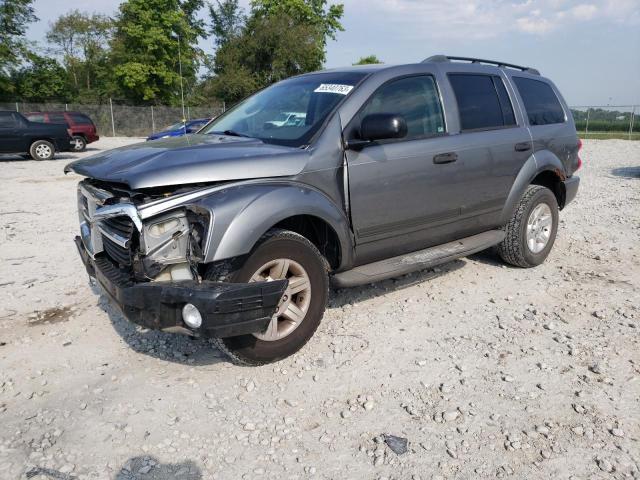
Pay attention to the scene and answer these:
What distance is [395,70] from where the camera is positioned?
13.2 ft

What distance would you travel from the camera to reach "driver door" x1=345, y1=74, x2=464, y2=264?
3719 millimetres

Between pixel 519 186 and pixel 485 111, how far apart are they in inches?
32.4

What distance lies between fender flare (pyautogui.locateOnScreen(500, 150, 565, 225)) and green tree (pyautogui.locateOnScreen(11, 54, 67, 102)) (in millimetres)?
45877

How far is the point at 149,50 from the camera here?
41.2 m

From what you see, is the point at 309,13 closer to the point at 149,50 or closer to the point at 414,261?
the point at 149,50

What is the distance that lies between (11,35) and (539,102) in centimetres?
4536

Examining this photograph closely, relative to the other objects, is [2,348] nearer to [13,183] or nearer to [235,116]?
[235,116]

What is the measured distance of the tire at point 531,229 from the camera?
507 cm

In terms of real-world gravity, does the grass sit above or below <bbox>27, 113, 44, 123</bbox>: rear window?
below

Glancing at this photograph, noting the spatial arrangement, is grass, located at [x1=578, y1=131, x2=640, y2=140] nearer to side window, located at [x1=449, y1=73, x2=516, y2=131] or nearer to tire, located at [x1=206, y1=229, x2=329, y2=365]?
side window, located at [x1=449, y1=73, x2=516, y2=131]

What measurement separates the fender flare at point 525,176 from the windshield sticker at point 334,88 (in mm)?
2045

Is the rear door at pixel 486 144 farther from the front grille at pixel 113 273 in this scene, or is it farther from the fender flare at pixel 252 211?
the front grille at pixel 113 273

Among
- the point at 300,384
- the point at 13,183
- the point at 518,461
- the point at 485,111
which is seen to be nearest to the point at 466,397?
the point at 518,461

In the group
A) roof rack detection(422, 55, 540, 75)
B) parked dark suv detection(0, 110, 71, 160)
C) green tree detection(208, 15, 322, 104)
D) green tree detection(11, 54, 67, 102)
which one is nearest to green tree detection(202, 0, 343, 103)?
green tree detection(208, 15, 322, 104)
